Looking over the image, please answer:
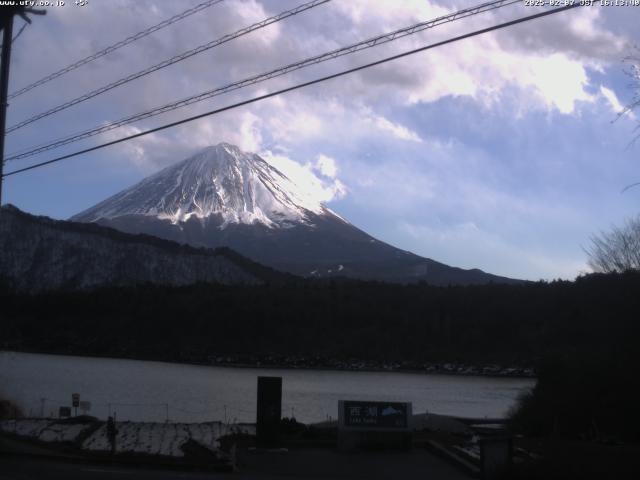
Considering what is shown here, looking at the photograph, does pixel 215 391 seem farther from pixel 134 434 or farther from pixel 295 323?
pixel 295 323

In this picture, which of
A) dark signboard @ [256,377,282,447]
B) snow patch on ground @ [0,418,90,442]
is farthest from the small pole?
dark signboard @ [256,377,282,447]

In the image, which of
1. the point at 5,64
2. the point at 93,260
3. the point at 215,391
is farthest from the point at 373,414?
the point at 93,260

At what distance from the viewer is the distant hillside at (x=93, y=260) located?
11594 cm

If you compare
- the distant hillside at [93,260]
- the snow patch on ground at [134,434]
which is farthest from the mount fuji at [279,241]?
the snow patch on ground at [134,434]

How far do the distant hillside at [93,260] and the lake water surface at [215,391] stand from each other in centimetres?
4232

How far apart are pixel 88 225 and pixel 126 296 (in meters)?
28.0

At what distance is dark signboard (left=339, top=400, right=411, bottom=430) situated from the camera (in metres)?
19.2

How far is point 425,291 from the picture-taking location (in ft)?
346

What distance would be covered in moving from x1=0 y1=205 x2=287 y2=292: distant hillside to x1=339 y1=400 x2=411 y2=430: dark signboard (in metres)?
95.5

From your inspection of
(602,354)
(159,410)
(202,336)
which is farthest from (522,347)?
(602,354)

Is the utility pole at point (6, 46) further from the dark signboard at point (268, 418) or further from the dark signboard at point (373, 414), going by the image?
the dark signboard at point (373, 414)

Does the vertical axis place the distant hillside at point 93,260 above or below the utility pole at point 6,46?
above

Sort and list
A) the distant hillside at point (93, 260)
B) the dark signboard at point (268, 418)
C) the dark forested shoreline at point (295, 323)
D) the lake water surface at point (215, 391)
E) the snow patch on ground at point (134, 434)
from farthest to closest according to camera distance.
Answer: the distant hillside at point (93, 260) → the dark forested shoreline at point (295, 323) → the lake water surface at point (215, 391) → the dark signboard at point (268, 418) → the snow patch on ground at point (134, 434)

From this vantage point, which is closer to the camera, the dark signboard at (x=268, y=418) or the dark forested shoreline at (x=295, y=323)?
the dark signboard at (x=268, y=418)
